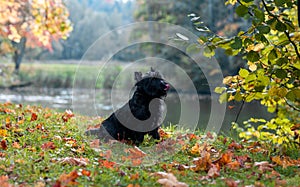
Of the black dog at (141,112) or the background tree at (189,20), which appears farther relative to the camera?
the background tree at (189,20)

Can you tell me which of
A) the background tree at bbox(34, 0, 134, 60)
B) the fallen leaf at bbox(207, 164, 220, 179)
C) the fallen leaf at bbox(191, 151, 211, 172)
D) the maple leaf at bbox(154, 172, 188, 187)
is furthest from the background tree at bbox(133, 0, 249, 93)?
the maple leaf at bbox(154, 172, 188, 187)

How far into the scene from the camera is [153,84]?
4.96 meters

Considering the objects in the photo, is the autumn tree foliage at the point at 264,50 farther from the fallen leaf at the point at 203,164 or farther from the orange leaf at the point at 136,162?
the orange leaf at the point at 136,162

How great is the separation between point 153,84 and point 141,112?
1.39 feet

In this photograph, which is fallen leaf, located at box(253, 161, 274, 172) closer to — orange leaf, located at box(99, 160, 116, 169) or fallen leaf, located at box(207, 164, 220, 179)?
fallen leaf, located at box(207, 164, 220, 179)

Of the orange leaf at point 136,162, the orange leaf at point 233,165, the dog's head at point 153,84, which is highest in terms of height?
the dog's head at point 153,84

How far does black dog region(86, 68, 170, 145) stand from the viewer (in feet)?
16.3

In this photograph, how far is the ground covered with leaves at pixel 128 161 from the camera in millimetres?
3623

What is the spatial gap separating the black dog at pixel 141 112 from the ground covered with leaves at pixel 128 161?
0.19m

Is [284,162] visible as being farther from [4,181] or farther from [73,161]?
[4,181]

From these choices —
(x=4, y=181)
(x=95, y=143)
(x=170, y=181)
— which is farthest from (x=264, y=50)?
(x=4, y=181)

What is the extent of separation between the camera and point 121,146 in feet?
16.9

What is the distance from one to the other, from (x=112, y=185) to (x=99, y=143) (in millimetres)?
1773

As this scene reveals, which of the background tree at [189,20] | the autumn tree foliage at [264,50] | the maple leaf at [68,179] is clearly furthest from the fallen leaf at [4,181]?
the background tree at [189,20]
